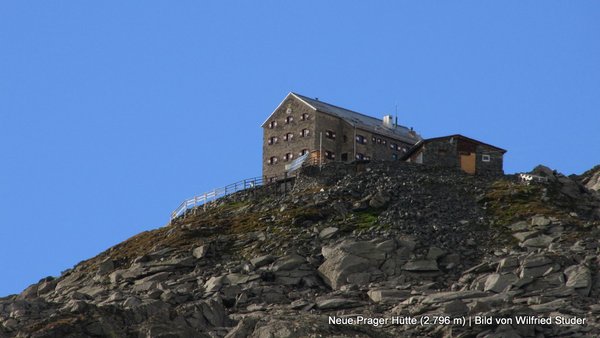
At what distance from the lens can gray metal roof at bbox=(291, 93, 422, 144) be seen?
535 ft

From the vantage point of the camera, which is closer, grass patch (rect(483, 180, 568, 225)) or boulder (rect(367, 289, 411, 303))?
boulder (rect(367, 289, 411, 303))

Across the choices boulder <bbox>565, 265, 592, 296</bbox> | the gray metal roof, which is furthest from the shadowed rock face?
the gray metal roof

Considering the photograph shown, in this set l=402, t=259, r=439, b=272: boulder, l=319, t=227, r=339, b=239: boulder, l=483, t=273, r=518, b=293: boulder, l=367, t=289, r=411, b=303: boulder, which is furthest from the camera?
l=319, t=227, r=339, b=239: boulder

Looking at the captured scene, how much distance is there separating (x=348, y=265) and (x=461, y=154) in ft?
119

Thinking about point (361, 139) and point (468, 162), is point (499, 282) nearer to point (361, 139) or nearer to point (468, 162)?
point (468, 162)

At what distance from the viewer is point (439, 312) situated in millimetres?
100812

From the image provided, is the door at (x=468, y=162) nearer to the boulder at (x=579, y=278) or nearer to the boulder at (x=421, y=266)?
the boulder at (x=421, y=266)

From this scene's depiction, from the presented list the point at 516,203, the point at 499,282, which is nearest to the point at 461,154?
the point at 516,203

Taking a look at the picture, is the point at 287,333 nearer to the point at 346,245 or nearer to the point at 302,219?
the point at 346,245

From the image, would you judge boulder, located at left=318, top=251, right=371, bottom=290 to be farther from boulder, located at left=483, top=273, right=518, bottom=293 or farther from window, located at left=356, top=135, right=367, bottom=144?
window, located at left=356, top=135, right=367, bottom=144

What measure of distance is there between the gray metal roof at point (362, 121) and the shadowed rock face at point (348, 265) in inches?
781

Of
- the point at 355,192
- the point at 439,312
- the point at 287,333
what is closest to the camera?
the point at 287,333

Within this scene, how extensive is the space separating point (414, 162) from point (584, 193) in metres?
19.8

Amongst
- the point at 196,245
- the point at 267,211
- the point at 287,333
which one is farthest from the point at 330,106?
the point at 287,333
